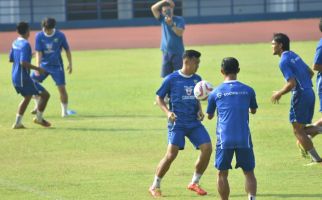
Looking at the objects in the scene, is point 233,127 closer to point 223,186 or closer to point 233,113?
point 233,113

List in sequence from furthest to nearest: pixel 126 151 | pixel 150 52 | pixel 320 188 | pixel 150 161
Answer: pixel 150 52 < pixel 126 151 < pixel 150 161 < pixel 320 188

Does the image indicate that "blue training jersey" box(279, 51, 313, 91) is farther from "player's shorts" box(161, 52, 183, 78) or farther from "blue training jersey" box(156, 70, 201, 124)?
"player's shorts" box(161, 52, 183, 78)

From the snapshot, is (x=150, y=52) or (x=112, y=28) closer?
(x=150, y=52)

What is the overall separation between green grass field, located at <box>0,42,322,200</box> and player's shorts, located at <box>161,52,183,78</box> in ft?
3.02

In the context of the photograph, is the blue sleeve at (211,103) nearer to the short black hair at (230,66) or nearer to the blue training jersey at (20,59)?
the short black hair at (230,66)

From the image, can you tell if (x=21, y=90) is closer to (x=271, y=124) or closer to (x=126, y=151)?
(x=126, y=151)

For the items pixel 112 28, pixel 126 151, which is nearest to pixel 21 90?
pixel 126 151

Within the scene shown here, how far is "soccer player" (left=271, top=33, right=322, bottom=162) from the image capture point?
13938mm

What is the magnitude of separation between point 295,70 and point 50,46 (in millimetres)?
7737

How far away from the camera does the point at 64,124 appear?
771 inches

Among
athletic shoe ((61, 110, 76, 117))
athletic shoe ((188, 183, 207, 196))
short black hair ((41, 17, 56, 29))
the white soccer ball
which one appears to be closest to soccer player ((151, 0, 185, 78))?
athletic shoe ((61, 110, 76, 117))

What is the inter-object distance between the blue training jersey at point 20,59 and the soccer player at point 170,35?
399 centimetres

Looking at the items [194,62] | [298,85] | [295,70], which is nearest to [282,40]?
[295,70]

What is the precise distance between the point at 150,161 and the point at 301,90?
277 cm
